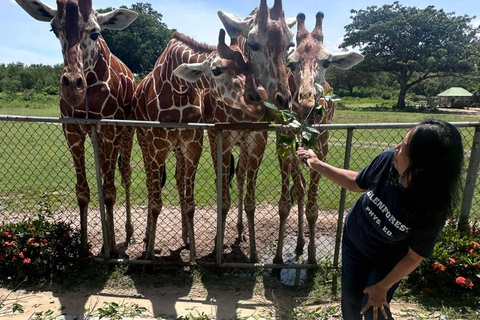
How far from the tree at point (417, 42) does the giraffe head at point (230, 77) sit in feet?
107

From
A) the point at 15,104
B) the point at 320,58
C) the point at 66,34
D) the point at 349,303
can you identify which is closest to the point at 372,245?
the point at 349,303

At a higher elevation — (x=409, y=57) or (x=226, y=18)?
(x=409, y=57)

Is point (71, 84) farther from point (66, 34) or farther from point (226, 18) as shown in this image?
point (226, 18)

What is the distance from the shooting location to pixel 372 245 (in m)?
2.35

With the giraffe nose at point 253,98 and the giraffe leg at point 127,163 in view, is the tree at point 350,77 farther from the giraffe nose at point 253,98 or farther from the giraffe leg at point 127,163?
the giraffe nose at point 253,98

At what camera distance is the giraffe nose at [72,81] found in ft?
11.3

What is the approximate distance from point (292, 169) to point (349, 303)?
6.62 ft

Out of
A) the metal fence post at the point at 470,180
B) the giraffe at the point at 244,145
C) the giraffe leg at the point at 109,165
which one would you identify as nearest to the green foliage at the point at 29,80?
the giraffe leg at the point at 109,165

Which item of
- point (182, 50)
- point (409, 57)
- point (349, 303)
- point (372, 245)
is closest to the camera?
point (372, 245)


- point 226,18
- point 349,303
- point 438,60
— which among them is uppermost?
point 438,60

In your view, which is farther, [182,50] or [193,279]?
[182,50]

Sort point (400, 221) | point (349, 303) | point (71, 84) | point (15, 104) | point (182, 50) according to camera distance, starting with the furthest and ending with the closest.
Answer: point (15, 104)
point (182, 50)
point (71, 84)
point (349, 303)
point (400, 221)

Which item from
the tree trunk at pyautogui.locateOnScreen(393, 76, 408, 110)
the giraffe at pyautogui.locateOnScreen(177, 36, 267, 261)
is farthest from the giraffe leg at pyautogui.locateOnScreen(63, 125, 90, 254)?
the tree trunk at pyautogui.locateOnScreen(393, 76, 408, 110)

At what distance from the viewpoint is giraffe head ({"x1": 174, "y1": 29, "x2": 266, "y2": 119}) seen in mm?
3571
